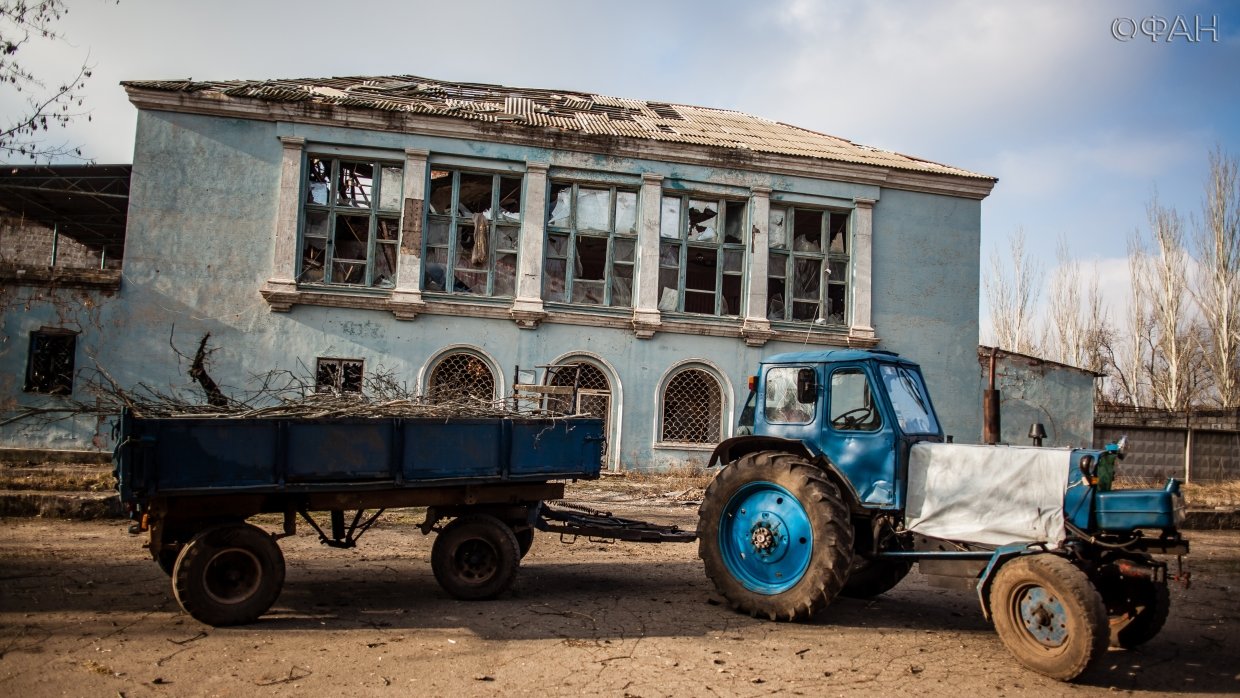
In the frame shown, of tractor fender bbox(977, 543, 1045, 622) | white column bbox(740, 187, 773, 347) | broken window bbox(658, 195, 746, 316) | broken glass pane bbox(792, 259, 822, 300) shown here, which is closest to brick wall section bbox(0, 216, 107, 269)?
broken window bbox(658, 195, 746, 316)

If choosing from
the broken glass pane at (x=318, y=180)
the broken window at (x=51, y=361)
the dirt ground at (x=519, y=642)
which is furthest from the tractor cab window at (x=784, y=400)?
the broken window at (x=51, y=361)

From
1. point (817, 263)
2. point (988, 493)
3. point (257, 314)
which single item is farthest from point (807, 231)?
point (988, 493)

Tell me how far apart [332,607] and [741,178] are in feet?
44.9

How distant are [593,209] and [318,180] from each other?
18.8 ft

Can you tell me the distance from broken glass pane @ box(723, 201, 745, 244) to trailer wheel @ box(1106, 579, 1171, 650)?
13363mm

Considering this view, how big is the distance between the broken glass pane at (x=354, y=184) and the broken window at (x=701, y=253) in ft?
20.4

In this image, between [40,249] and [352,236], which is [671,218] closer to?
[352,236]

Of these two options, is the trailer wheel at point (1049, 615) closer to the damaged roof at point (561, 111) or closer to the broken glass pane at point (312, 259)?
the damaged roof at point (561, 111)

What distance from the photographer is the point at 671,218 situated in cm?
1798

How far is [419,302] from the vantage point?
16.4 metres

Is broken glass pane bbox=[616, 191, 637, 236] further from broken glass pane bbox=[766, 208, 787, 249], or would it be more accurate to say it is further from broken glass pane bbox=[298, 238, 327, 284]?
broken glass pane bbox=[298, 238, 327, 284]

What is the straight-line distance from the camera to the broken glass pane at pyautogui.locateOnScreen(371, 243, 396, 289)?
16859 millimetres

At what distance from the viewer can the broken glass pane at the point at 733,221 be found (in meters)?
18.3

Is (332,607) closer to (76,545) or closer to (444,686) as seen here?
(444,686)
